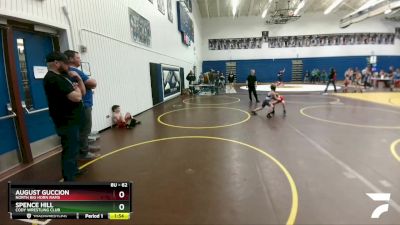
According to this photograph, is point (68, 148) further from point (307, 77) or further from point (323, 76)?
point (307, 77)

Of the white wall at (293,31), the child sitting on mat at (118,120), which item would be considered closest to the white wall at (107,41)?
the child sitting on mat at (118,120)

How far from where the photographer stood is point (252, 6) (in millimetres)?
26141

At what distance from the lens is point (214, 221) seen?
2623 millimetres

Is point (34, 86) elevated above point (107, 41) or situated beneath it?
situated beneath

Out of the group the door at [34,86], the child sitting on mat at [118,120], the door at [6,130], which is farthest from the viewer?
the child sitting on mat at [118,120]

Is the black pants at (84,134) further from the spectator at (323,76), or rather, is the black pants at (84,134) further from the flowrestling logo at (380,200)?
the spectator at (323,76)

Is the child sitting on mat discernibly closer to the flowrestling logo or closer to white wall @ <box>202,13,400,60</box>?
the flowrestling logo

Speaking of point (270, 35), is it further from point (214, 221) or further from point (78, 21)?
point (214, 221)

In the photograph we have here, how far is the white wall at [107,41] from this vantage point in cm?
489

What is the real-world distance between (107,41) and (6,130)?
4.10m

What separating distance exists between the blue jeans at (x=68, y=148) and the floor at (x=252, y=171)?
43 centimetres

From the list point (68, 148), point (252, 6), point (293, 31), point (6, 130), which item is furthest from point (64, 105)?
point (293, 31)
